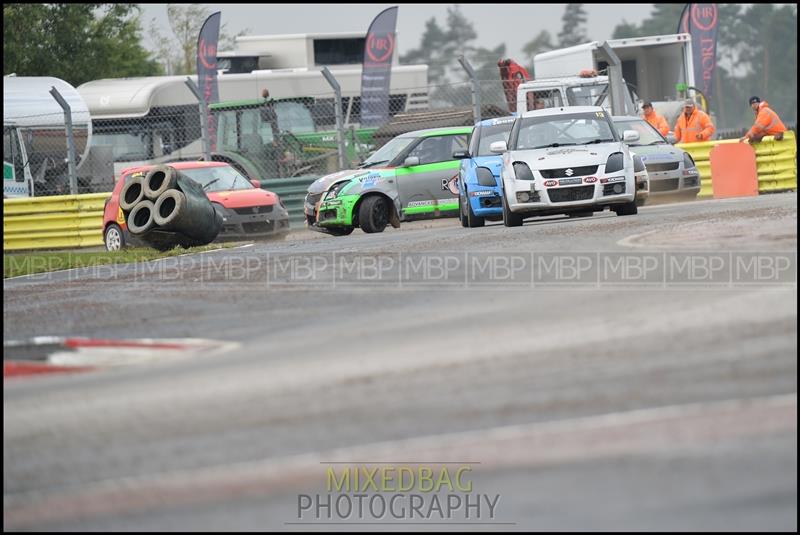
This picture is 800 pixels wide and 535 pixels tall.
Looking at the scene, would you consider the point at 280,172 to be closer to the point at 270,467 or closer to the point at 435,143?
the point at 435,143

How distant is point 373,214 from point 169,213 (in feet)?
10.4

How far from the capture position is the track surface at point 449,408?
4867 mm

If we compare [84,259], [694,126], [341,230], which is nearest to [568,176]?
[341,230]

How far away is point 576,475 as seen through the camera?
4.97m

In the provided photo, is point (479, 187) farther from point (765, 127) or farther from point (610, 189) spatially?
point (765, 127)

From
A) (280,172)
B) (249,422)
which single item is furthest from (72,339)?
(280,172)

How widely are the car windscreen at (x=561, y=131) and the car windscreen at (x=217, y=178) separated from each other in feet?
18.9

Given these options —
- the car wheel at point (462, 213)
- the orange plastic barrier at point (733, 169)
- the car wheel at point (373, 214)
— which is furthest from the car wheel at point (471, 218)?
the orange plastic barrier at point (733, 169)

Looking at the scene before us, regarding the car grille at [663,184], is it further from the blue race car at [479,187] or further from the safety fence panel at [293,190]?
the safety fence panel at [293,190]

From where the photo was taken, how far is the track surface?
4867 mm

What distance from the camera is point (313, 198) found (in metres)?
20.3

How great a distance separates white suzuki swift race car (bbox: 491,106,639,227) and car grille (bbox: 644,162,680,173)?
4125 millimetres

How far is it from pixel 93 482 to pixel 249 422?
0.90 m

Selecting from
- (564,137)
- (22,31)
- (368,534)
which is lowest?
(368,534)
